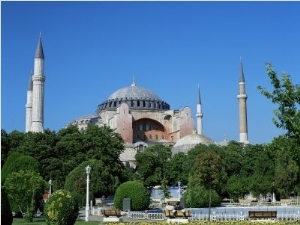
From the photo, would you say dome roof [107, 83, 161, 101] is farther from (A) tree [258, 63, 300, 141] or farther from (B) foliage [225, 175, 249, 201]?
(A) tree [258, 63, 300, 141]

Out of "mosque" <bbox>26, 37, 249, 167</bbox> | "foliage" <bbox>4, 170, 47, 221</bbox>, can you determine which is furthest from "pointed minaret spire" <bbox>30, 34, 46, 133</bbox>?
"foliage" <bbox>4, 170, 47, 221</bbox>

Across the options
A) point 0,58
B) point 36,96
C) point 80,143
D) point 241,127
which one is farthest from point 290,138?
point 241,127

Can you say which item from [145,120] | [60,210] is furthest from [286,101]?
[145,120]

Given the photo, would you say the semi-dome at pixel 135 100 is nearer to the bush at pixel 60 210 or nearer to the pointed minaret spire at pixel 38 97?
the pointed minaret spire at pixel 38 97

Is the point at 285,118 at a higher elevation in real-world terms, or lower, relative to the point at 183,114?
lower

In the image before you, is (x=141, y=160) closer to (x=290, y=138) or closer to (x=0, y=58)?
(x=290, y=138)

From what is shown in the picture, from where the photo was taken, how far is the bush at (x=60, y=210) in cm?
1403

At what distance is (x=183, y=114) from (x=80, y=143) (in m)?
26.8

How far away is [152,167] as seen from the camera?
45.9 m

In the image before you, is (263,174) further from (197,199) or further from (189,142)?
(189,142)

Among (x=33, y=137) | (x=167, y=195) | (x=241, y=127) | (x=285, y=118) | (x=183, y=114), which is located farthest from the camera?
(x=183, y=114)

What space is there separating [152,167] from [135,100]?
22118 mm

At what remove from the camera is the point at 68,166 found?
37281 mm

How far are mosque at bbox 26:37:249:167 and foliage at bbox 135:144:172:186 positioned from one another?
9.15m
